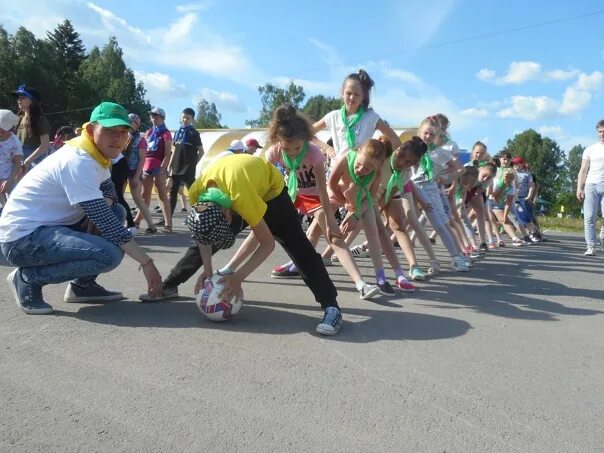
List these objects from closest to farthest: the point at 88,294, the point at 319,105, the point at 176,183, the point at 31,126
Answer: the point at 88,294, the point at 31,126, the point at 176,183, the point at 319,105

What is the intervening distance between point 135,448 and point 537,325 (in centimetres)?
327

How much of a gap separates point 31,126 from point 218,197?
5.32 metres

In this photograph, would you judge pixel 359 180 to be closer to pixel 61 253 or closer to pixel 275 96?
pixel 61 253

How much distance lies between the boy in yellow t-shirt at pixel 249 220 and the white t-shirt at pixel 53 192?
0.68m

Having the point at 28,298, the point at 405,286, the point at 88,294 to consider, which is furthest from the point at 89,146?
the point at 405,286

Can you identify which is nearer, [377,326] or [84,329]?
[84,329]

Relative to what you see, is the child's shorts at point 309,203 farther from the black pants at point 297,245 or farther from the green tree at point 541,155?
the green tree at point 541,155

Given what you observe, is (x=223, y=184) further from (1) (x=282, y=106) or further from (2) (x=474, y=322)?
(2) (x=474, y=322)

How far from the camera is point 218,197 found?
11.5 feet

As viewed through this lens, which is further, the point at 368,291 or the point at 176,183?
the point at 176,183

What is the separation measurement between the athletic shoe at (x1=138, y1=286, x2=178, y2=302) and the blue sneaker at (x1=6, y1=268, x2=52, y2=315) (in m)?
0.70

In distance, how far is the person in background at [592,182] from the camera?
8.64m

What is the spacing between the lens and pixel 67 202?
373 centimetres

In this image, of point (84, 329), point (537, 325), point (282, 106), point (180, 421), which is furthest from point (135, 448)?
point (537, 325)
